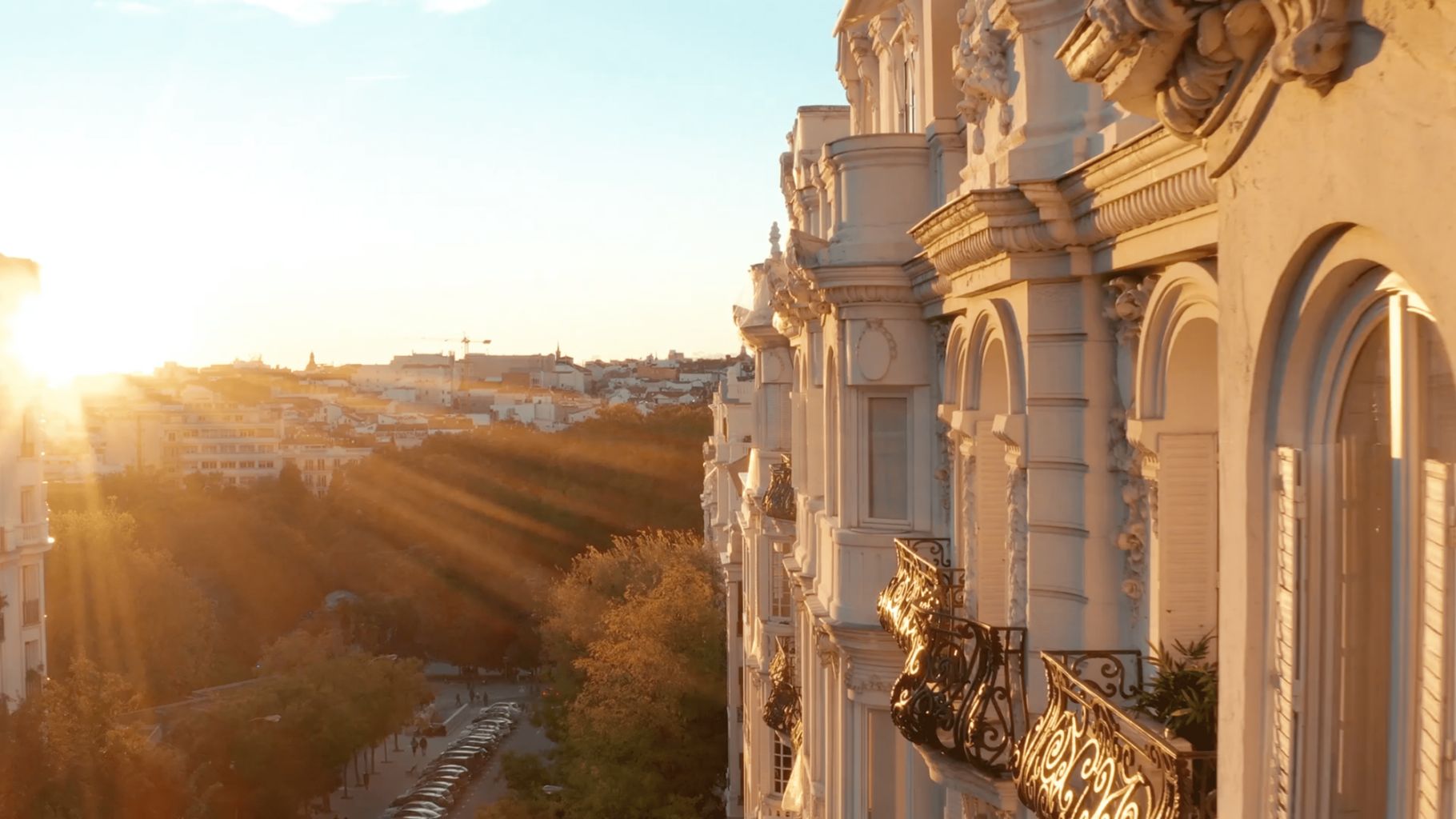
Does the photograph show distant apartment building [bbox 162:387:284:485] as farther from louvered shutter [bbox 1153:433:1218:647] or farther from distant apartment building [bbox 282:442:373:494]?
louvered shutter [bbox 1153:433:1218:647]

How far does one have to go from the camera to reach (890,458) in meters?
13.0

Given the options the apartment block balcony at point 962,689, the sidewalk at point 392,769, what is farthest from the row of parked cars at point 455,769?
the apartment block balcony at point 962,689

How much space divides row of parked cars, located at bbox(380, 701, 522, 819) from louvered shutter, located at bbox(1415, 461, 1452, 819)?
4891 cm

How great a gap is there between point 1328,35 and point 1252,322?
1.02 m

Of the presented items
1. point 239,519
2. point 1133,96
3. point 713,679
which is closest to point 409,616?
point 239,519

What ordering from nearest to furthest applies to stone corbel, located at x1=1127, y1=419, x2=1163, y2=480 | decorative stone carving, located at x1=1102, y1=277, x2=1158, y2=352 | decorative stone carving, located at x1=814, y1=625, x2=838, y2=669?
stone corbel, located at x1=1127, y1=419, x2=1163, y2=480 < decorative stone carving, located at x1=1102, y1=277, x2=1158, y2=352 < decorative stone carving, located at x1=814, y1=625, x2=838, y2=669

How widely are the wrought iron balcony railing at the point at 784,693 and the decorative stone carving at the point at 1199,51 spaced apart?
17518 millimetres

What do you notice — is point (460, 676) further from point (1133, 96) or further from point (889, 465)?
point (1133, 96)

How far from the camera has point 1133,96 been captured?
4512mm

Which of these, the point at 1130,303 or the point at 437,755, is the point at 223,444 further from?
the point at 1130,303

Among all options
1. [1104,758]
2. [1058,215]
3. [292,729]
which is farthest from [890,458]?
[292,729]

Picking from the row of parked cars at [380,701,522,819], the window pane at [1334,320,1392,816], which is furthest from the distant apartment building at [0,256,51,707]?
the window pane at [1334,320,1392,816]

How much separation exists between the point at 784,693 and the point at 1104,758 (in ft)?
53.2

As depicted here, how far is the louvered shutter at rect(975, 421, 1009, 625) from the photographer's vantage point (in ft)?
33.2
